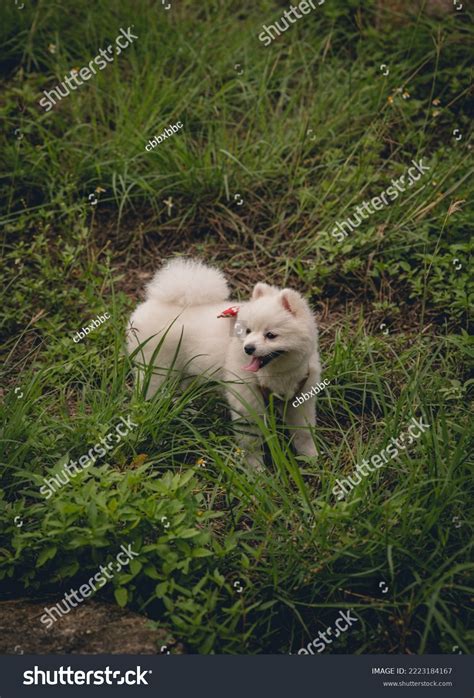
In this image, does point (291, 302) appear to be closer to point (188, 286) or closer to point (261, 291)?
point (261, 291)

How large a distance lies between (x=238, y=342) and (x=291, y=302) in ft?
1.05

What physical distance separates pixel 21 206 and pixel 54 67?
1.16 meters

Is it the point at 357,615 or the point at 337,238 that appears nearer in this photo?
the point at 357,615

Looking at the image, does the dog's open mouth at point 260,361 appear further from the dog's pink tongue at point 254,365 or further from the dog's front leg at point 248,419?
the dog's front leg at point 248,419

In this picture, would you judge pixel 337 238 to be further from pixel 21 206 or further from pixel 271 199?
pixel 21 206

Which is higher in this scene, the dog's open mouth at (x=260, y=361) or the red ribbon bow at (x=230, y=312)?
the red ribbon bow at (x=230, y=312)

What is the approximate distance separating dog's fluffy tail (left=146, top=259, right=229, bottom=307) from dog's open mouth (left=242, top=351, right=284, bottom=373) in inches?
22.9

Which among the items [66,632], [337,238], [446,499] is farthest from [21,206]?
[446,499]

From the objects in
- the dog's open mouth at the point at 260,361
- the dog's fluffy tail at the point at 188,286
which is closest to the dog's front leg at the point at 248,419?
the dog's open mouth at the point at 260,361

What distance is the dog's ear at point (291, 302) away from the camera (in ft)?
10.0

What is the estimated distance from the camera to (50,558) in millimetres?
2602

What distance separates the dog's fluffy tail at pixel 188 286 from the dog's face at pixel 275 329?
44 centimetres

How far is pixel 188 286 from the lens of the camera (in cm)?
352

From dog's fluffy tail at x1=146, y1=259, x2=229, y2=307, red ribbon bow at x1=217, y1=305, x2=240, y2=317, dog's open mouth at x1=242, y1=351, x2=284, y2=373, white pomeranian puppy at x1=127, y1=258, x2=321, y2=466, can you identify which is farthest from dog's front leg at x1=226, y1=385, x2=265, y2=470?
dog's fluffy tail at x1=146, y1=259, x2=229, y2=307
